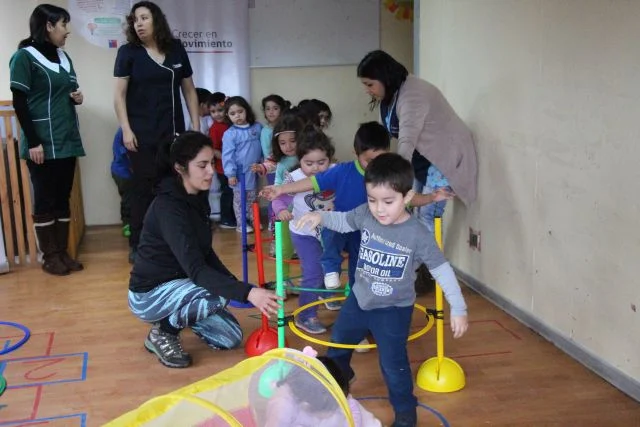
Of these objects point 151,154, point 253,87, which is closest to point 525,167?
Result: point 151,154

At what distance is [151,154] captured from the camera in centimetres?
414

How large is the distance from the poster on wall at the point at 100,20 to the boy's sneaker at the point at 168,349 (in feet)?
12.2

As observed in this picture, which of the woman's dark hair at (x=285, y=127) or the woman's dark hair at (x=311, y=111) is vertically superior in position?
the woman's dark hair at (x=311, y=111)

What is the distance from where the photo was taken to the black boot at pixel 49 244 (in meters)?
4.59

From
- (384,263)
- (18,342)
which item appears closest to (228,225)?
(18,342)

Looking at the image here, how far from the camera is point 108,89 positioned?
6121 millimetres

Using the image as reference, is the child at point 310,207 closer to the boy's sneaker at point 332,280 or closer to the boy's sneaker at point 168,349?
the boy's sneaker at point 332,280

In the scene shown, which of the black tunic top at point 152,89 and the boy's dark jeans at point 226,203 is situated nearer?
the black tunic top at point 152,89

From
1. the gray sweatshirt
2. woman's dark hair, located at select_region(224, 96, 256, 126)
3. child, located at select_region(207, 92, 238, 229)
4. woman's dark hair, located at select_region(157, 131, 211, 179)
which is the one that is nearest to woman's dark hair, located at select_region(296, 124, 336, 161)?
woman's dark hair, located at select_region(157, 131, 211, 179)

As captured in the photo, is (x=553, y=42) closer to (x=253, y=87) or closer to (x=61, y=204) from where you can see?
(x=61, y=204)

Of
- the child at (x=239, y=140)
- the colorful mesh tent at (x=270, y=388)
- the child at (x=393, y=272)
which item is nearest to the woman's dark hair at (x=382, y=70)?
the child at (x=393, y=272)

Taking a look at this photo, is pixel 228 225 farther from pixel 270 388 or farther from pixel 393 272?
pixel 270 388

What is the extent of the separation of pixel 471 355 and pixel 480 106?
1.51 metres

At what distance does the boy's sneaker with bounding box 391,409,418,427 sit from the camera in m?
2.38
